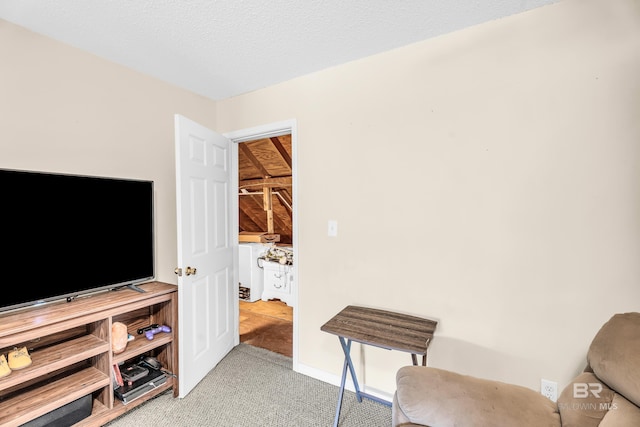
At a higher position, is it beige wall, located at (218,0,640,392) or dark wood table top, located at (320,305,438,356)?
beige wall, located at (218,0,640,392)

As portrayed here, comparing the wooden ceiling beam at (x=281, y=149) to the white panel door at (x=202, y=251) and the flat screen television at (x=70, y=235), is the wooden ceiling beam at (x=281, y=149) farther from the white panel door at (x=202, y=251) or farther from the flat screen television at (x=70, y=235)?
the flat screen television at (x=70, y=235)

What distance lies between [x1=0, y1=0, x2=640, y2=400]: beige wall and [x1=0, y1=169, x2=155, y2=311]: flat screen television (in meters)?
0.26

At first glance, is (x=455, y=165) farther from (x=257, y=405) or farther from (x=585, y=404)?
(x=257, y=405)

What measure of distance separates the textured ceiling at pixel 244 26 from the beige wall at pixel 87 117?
12cm

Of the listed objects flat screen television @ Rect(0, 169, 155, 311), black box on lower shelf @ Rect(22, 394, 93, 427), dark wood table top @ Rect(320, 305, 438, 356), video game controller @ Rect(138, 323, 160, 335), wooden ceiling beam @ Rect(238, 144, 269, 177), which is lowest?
black box on lower shelf @ Rect(22, 394, 93, 427)

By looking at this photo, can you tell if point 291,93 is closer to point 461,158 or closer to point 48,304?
point 461,158

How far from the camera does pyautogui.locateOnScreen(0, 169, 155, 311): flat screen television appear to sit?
1.42 m

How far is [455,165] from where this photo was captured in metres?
1.67

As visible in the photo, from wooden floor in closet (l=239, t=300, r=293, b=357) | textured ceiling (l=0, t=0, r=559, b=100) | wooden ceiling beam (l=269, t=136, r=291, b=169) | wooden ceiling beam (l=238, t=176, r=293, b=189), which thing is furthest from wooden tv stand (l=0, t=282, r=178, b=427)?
wooden ceiling beam (l=238, t=176, r=293, b=189)

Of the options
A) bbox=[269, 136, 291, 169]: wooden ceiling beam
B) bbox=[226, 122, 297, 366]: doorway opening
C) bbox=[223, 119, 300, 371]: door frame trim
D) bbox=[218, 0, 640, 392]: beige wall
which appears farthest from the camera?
bbox=[269, 136, 291, 169]: wooden ceiling beam

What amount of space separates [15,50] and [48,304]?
1.44m

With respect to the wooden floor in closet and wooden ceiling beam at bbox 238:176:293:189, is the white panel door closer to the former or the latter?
the wooden floor in closet

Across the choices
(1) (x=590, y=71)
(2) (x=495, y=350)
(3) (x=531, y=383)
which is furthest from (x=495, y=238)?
(1) (x=590, y=71)

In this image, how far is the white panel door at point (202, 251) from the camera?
1920 millimetres
